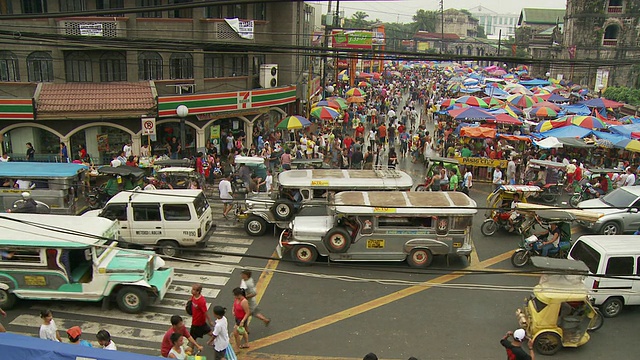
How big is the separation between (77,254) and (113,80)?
15.3 metres

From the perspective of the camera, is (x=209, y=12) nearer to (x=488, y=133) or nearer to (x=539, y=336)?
(x=488, y=133)

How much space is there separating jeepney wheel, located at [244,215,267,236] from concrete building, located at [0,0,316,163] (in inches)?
322

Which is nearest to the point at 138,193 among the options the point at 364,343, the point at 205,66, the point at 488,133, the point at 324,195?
the point at 324,195

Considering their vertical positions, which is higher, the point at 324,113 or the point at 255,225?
the point at 324,113

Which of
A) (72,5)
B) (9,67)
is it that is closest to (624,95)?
(72,5)

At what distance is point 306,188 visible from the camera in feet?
54.2

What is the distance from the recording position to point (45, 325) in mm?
9453

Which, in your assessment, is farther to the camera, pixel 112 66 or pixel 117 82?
pixel 112 66

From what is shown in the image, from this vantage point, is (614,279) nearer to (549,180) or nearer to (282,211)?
(282,211)

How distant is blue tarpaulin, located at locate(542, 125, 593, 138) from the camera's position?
86.2 ft

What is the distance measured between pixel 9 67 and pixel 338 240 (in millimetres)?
18451

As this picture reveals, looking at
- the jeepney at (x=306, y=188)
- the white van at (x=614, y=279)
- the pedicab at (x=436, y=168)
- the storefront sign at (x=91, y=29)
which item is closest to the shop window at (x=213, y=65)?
the storefront sign at (x=91, y=29)

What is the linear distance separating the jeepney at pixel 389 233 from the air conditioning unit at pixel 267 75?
17.1 m

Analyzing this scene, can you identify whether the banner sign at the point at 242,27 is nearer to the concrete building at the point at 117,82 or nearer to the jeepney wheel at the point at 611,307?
the concrete building at the point at 117,82
